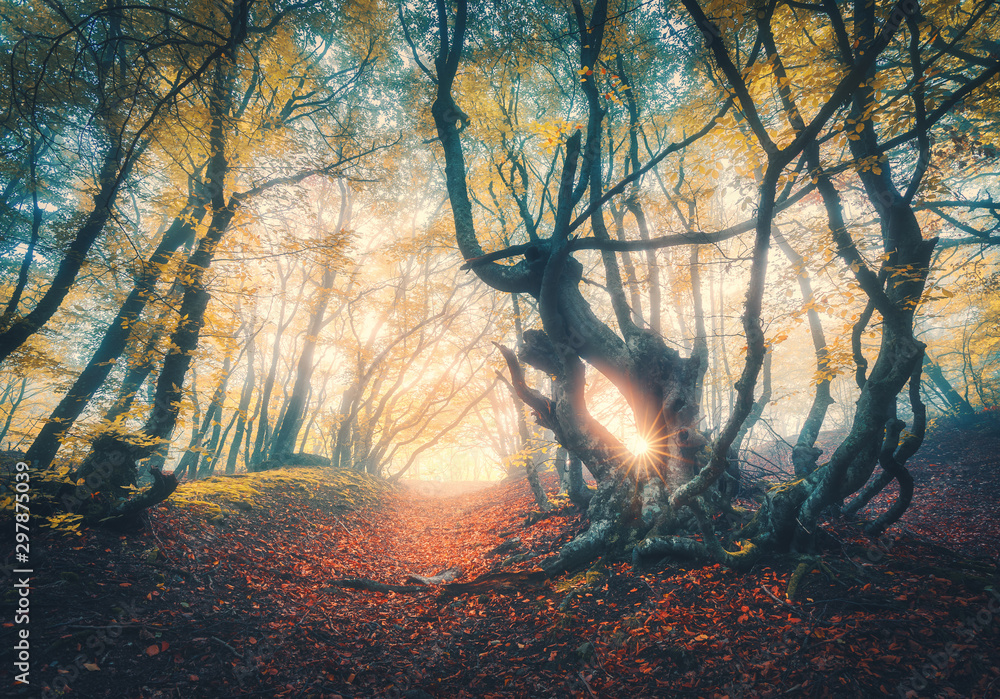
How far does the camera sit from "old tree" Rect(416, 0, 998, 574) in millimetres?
3939

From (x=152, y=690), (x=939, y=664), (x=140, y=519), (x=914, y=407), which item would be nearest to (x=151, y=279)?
(x=140, y=519)

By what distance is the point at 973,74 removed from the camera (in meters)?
7.04

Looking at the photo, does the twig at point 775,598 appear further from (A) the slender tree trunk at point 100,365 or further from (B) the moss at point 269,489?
(A) the slender tree trunk at point 100,365

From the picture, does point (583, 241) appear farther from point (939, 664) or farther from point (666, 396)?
point (939, 664)

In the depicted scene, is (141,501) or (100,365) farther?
(100,365)

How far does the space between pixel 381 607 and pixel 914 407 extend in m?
7.14

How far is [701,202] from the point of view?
9930 millimetres

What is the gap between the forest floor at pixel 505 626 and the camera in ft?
9.75

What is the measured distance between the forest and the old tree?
0.06 m

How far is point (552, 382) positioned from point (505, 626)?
400 centimetres

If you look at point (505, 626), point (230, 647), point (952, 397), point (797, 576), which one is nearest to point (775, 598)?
point (797, 576)
